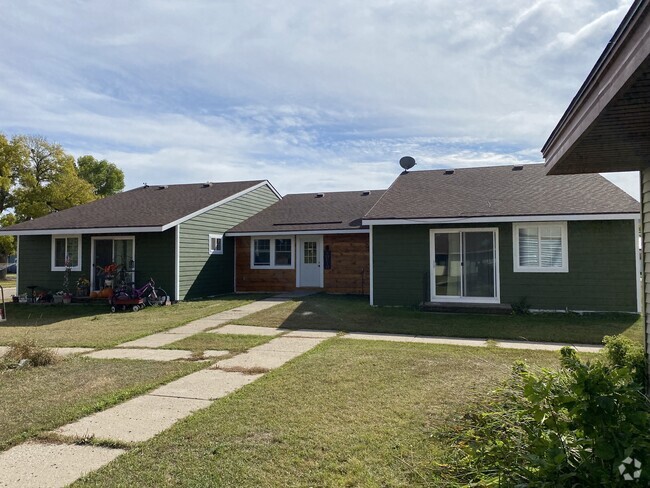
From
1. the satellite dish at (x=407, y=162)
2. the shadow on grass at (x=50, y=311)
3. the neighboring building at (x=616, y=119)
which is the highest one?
the satellite dish at (x=407, y=162)

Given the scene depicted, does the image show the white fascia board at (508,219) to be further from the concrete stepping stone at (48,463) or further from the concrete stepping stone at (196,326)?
the concrete stepping stone at (48,463)

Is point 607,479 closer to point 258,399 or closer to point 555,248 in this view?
point 258,399

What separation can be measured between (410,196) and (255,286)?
7122 millimetres

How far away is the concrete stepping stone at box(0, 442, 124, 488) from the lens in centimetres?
307

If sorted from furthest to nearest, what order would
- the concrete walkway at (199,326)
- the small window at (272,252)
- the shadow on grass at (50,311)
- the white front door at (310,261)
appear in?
the small window at (272,252)
the white front door at (310,261)
the shadow on grass at (50,311)
the concrete walkway at (199,326)

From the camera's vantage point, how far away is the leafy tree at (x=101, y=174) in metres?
46.1

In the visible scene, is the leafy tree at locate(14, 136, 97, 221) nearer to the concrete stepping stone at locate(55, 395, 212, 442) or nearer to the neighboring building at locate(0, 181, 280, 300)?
the neighboring building at locate(0, 181, 280, 300)

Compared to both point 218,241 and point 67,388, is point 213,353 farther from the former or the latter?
point 218,241

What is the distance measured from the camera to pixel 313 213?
17.7 m

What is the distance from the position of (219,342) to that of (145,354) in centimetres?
131

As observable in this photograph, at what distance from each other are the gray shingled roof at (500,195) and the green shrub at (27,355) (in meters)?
8.17

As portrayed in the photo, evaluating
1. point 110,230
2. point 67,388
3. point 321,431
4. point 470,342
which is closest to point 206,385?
point 67,388

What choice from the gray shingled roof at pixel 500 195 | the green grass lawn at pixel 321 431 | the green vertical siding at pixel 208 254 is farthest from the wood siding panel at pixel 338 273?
the green grass lawn at pixel 321 431

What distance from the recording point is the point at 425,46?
29.4ft
